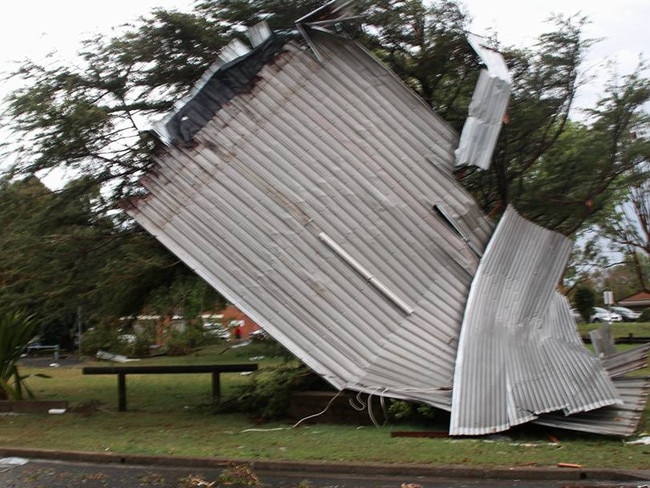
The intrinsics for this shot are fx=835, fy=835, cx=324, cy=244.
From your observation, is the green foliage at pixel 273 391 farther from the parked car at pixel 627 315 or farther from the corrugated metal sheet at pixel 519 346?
the parked car at pixel 627 315

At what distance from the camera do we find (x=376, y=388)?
11.0m

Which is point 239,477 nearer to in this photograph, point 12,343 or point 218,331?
point 12,343

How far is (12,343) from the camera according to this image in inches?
597

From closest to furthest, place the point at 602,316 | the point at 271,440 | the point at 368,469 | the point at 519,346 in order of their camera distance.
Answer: the point at 368,469
the point at 271,440
the point at 519,346
the point at 602,316

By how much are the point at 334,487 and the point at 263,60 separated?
21.7 ft

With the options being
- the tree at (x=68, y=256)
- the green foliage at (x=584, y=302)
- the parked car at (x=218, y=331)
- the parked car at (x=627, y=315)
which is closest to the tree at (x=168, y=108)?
the tree at (x=68, y=256)

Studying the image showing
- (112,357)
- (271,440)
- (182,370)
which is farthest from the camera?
(112,357)

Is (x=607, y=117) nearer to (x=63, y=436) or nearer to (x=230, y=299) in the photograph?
(x=230, y=299)

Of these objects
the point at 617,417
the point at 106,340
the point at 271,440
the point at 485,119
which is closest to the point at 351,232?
the point at 485,119

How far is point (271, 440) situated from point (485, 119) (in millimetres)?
5654

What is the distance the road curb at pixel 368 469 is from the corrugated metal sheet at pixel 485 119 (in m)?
5.29

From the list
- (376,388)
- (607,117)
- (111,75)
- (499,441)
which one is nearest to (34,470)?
(376,388)

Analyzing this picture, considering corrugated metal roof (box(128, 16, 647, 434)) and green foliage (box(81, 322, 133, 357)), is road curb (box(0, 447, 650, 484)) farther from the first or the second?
green foliage (box(81, 322, 133, 357))

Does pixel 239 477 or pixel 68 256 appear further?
pixel 68 256
